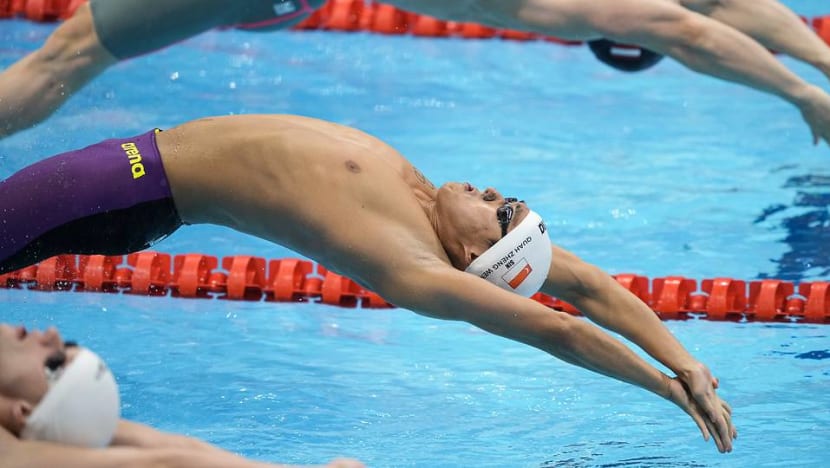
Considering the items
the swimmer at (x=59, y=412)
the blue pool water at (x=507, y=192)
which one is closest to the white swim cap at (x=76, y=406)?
the swimmer at (x=59, y=412)

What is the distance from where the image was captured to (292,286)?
4.58m

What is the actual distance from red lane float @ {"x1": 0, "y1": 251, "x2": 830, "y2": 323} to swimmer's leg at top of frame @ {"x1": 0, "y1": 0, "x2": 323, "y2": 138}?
0.78 meters

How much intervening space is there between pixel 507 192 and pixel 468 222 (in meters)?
2.23

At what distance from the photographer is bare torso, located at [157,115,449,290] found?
3104mm

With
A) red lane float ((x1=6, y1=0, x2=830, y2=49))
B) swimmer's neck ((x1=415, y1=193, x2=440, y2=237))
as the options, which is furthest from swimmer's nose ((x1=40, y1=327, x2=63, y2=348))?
Result: red lane float ((x1=6, y1=0, x2=830, y2=49))

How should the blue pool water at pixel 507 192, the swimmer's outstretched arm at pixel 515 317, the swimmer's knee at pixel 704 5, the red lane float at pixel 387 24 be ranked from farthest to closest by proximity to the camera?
the red lane float at pixel 387 24, the swimmer's knee at pixel 704 5, the blue pool water at pixel 507 192, the swimmer's outstretched arm at pixel 515 317

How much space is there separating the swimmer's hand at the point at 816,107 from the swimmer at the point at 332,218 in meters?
1.27

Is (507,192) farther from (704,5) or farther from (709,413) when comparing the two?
(709,413)

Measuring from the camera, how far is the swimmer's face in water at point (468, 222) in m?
3.23

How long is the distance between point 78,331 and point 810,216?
293 centimetres

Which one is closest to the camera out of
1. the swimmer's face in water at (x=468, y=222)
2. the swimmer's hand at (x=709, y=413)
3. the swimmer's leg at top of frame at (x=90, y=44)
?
the swimmer's hand at (x=709, y=413)

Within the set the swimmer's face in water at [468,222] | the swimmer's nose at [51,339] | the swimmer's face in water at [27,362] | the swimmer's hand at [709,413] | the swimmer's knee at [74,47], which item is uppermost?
the swimmer's knee at [74,47]

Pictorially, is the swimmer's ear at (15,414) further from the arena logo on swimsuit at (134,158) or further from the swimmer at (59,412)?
the arena logo on swimsuit at (134,158)

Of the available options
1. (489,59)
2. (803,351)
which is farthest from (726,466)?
(489,59)
